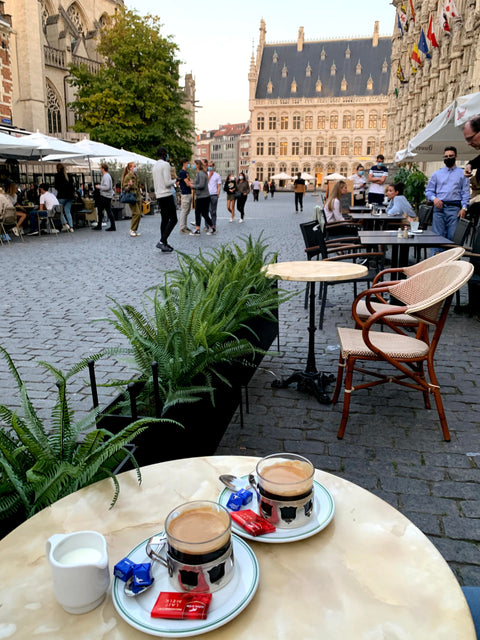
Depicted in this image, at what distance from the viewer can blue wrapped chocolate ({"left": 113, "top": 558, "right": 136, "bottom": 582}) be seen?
39.1 inches

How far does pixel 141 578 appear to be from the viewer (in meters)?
Result: 0.98

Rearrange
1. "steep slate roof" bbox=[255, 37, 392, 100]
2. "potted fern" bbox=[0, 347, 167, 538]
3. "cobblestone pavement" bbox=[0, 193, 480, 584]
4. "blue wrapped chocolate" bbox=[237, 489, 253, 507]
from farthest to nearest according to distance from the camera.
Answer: "steep slate roof" bbox=[255, 37, 392, 100] → "cobblestone pavement" bbox=[0, 193, 480, 584] → "potted fern" bbox=[0, 347, 167, 538] → "blue wrapped chocolate" bbox=[237, 489, 253, 507]

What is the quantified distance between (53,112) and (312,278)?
41503 millimetres

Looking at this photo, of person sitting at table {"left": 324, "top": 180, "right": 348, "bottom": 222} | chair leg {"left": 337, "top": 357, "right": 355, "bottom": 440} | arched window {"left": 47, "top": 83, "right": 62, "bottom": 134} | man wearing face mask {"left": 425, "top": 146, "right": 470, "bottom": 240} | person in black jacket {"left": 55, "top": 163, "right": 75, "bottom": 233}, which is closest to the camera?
chair leg {"left": 337, "top": 357, "right": 355, "bottom": 440}

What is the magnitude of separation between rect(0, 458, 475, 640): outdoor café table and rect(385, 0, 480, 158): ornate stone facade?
19813 millimetres

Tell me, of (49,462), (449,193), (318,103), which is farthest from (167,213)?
(318,103)

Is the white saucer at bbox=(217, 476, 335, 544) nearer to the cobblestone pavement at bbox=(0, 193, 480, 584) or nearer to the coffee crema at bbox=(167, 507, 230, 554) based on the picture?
the coffee crema at bbox=(167, 507, 230, 554)

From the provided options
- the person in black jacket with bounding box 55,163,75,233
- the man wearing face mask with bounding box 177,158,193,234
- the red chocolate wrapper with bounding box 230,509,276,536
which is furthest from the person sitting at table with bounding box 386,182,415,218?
the person in black jacket with bounding box 55,163,75,233

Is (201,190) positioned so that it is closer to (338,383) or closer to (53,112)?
(338,383)

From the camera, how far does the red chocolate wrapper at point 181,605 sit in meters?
0.91

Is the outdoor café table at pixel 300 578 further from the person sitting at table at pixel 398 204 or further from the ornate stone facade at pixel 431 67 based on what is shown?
the ornate stone facade at pixel 431 67

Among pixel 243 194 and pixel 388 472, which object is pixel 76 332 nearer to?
pixel 388 472

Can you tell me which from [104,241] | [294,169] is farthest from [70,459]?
[294,169]

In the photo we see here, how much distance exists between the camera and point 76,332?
18.2 feet
